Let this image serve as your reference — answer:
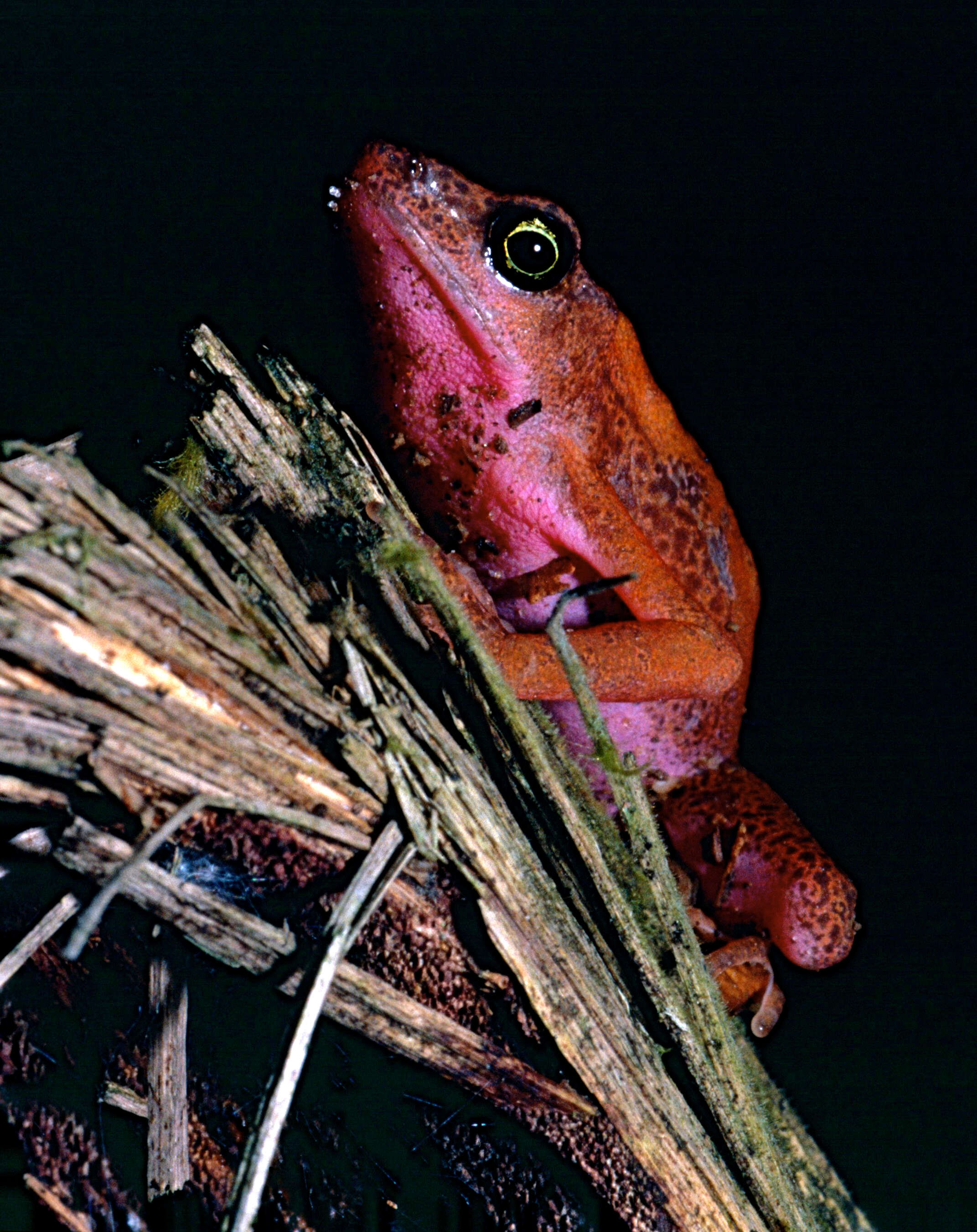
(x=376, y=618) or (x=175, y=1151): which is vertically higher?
(x=376, y=618)

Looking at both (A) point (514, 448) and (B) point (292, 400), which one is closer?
(B) point (292, 400)

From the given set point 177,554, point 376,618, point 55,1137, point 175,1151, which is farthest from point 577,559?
point 55,1137

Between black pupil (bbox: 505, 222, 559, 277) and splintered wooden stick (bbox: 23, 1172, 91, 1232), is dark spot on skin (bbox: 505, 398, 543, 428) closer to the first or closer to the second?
black pupil (bbox: 505, 222, 559, 277)

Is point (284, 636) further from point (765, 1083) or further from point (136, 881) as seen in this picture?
point (765, 1083)

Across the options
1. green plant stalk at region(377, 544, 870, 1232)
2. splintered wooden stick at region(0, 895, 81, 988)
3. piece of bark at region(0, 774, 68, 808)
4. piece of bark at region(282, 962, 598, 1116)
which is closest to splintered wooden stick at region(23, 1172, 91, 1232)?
splintered wooden stick at region(0, 895, 81, 988)

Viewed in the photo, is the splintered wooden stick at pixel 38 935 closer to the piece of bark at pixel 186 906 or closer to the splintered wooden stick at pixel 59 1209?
the piece of bark at pixel 186 906

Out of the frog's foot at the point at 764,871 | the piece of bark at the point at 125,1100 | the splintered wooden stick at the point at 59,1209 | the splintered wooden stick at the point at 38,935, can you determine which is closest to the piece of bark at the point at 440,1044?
the splintered wooden stick at the point at 38,935

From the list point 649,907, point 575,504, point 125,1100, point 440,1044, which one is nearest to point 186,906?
point 440,1044
